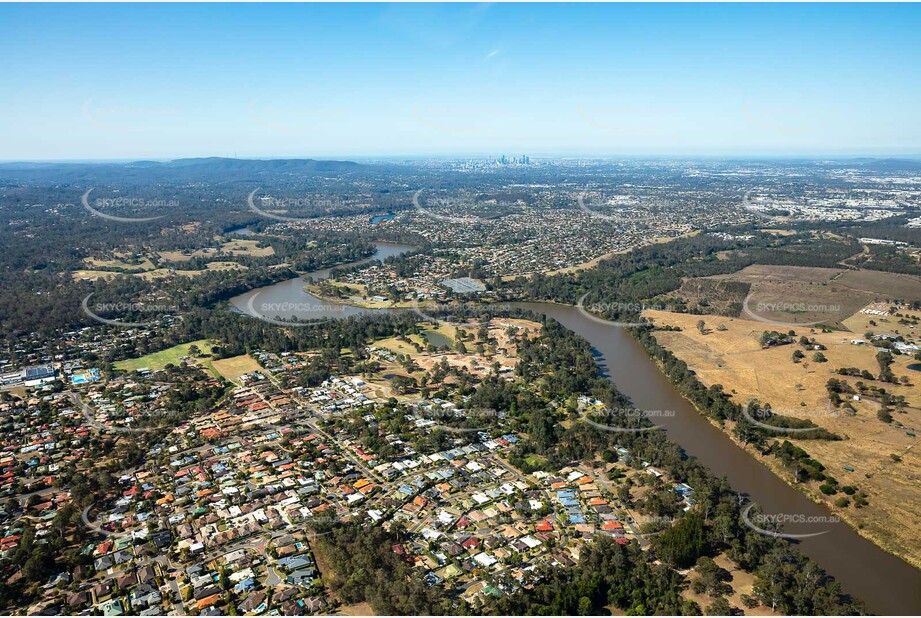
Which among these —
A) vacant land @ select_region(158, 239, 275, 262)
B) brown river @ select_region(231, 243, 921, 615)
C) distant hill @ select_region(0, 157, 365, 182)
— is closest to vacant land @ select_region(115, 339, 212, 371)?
brown river @ select_region(231, 243, 921, 615)

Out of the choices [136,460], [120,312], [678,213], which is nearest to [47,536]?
[136,460]

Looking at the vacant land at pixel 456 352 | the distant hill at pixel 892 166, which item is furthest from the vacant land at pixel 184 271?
the distant hill at pixel 892 166

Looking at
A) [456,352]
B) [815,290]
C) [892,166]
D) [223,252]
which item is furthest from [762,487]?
[892,166]

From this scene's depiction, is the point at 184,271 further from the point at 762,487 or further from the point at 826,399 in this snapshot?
the point at 826,399

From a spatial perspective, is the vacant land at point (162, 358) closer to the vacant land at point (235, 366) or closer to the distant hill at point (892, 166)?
the vacant land at point (235, 366)

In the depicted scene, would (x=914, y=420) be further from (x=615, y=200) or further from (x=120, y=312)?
(x=615, y=200)
